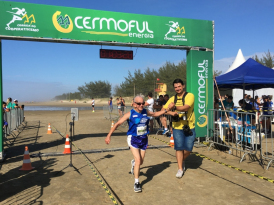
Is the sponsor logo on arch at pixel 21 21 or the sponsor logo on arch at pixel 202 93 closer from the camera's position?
the sponsor logo on arch at pixel 21 21

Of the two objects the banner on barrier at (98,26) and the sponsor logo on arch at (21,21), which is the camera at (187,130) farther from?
the sponsor logo on arch at (21,21)

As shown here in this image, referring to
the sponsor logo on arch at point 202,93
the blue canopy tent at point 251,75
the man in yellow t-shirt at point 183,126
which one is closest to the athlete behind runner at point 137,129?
the man in yellow t-shirt at point 183,126

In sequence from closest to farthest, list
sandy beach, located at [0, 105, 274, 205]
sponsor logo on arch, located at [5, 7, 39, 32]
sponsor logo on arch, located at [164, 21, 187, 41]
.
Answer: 1. sandy beach, located at [0, 105, 274, 205]
2. sponsor logo on arch, located at [5, 7, 39, 32]
3. sponsor logo on arch, located at [164, 21, 187, 41]

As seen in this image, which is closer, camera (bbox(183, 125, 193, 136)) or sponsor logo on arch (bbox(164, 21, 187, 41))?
camera (bbox(183, 125, 193, 136))

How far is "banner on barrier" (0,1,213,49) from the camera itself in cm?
756

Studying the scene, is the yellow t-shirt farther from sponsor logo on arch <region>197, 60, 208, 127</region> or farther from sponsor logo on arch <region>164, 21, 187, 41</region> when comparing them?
sponsor logo on arch <region>164, 21, 187, 41</region>

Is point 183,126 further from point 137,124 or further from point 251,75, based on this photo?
point 251,75

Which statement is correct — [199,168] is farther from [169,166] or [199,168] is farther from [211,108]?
[211,108]

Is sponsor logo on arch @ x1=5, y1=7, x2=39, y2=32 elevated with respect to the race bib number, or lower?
elevated

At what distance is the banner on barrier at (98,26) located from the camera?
24.8 feet

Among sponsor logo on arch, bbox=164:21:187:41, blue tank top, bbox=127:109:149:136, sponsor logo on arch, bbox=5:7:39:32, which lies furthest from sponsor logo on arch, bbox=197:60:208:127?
sponsor logo on arch, bbox=5:7:39:32

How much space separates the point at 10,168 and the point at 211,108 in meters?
6.93

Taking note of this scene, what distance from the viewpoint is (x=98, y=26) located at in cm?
830

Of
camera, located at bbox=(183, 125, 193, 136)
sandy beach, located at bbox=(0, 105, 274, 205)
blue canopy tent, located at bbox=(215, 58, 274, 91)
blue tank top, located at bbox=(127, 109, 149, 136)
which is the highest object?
blue canopy tent, located at bbox=(215, 58, 274, 91)
